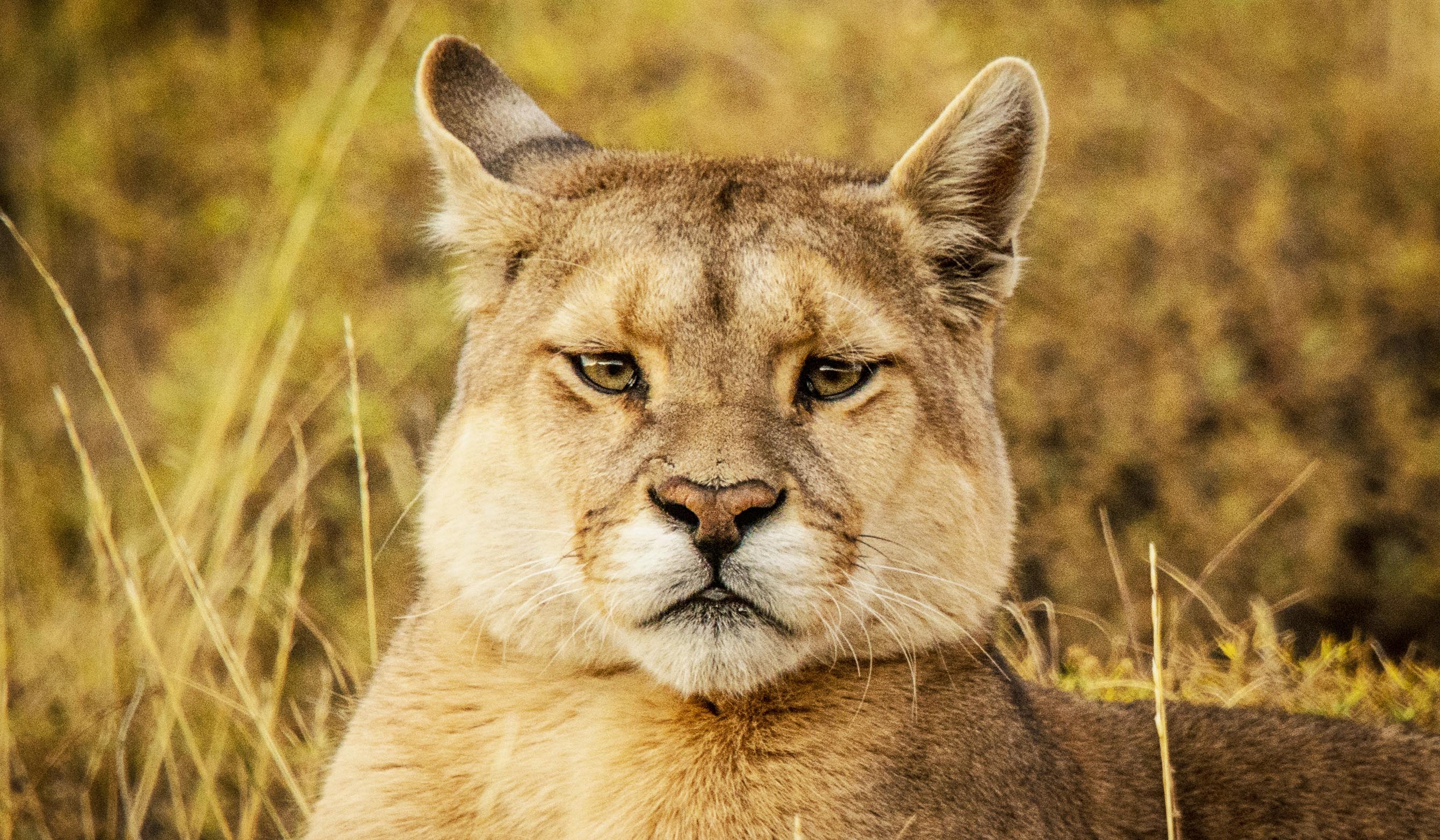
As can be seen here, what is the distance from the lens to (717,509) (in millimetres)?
3668

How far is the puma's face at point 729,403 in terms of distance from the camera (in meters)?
3.81

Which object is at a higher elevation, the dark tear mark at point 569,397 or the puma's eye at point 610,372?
the puma's eye at point 610,372

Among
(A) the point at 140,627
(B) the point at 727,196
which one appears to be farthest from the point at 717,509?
(A) the point at 140,627

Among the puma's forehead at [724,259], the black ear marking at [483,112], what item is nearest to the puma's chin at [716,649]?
the puma's forehead at [724,259]

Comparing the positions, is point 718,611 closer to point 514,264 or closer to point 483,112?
point 514,264

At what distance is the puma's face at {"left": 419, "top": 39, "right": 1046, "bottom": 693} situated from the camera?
3.81 metres

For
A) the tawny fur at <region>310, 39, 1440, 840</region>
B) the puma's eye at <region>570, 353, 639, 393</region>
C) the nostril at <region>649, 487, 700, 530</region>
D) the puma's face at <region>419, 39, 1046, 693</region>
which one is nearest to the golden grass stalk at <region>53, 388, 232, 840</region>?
the tawny fur at <region>310, 39, 1440, 840</region>

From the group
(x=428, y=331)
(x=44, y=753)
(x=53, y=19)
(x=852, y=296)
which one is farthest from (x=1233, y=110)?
(x=53, y=19)

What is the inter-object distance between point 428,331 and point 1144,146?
223 inches

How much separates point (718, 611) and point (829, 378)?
32.7 inches

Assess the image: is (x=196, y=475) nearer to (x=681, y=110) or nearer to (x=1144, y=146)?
(x=681, y=110)

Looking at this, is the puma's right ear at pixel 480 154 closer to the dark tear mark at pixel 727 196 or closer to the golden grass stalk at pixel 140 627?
→ the dark tear mark at pixel 727 196

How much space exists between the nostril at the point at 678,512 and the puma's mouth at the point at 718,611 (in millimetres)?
184

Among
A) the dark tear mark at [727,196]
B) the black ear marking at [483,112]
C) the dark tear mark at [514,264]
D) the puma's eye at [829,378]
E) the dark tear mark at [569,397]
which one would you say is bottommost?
the dark tear mark at [569,397]
